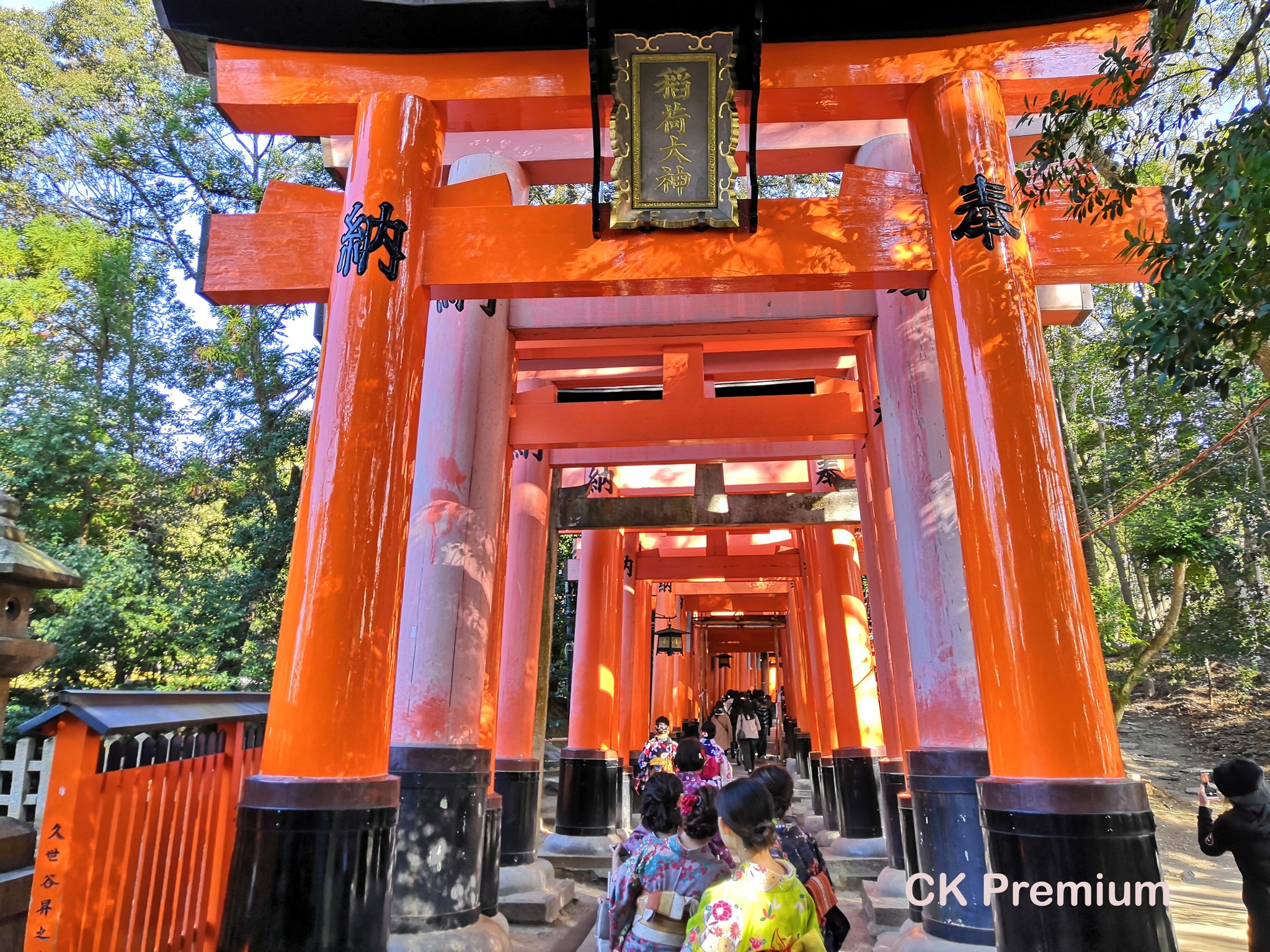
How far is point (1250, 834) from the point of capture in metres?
3.76

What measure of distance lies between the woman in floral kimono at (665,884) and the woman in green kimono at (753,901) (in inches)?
18.1

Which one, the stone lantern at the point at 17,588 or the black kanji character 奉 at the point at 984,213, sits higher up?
the black kanji character 奉 at the point at 984,213

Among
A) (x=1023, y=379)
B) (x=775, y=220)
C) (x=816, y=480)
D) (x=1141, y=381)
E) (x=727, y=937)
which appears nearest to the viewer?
(x=727, y=937)

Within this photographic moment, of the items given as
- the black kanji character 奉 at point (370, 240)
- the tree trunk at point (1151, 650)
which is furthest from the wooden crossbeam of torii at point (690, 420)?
the tree trunk at point (1151, 650)

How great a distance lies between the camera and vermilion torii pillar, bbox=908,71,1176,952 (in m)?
3.36

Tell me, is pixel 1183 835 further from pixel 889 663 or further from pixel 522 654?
pixel 522 654

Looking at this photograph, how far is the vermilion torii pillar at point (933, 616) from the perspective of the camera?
188 inches

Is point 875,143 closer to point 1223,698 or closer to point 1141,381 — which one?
point 1141,381

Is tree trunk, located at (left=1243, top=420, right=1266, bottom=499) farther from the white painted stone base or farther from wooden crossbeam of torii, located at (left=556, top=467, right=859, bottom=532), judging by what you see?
the white painted stone base

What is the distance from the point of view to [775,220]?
14.9ft

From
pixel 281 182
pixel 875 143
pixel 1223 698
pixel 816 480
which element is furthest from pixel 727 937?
pixel 1223 698

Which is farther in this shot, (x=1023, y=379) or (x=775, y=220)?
(x=775, y=220)

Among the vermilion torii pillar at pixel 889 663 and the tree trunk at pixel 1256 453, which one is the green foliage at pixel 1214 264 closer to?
the vermilion torii pillar at pixel 889 663

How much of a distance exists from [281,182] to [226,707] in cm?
316
